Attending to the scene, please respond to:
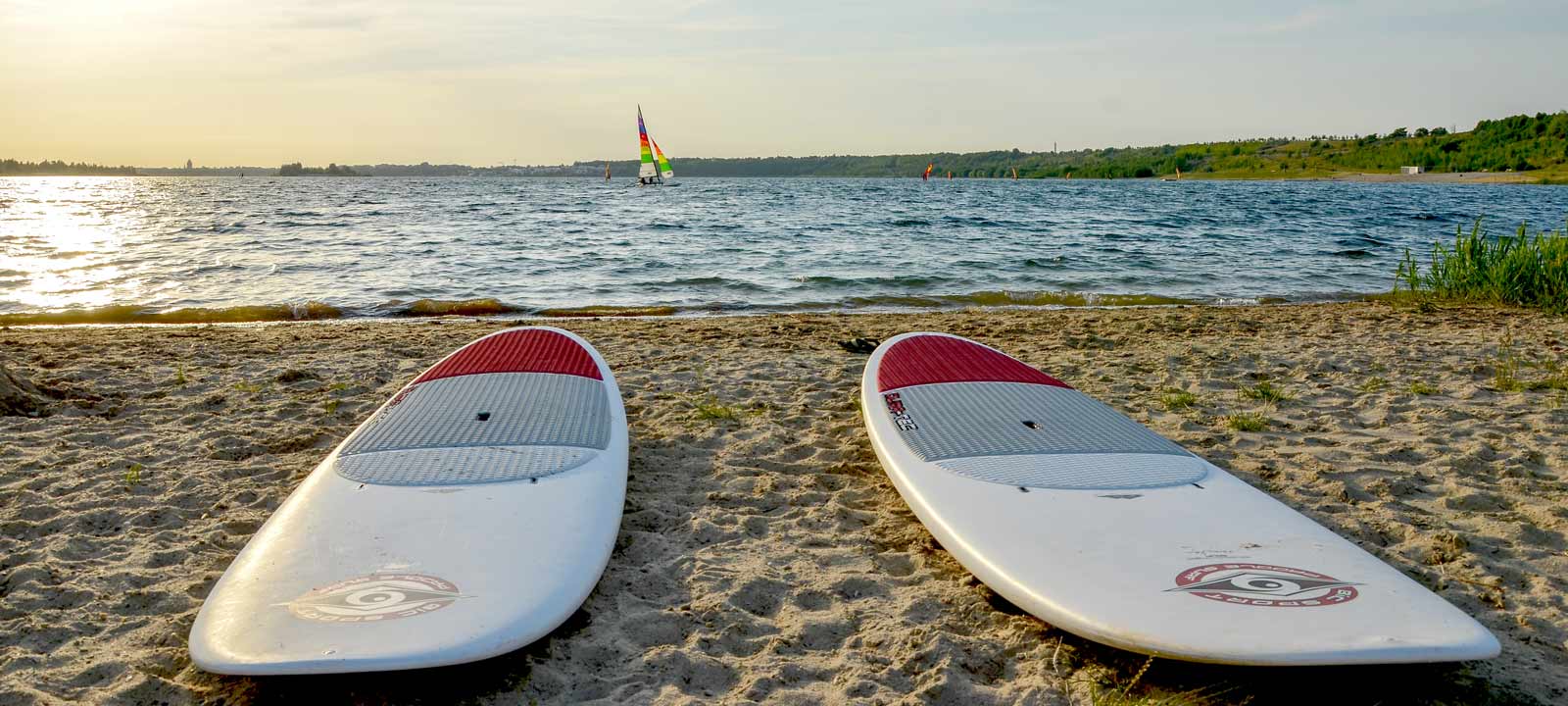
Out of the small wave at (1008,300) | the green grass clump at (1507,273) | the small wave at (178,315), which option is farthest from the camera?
the small wave at (1008,300)

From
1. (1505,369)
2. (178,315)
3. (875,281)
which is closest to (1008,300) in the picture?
(875,281)

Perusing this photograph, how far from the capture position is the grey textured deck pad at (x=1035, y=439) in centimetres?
279

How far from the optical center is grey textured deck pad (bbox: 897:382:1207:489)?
2795mm

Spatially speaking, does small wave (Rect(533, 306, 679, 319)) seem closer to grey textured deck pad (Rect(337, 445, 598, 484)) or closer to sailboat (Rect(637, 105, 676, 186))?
grey textured deck pad (Rect(337, 445, 598, 484))

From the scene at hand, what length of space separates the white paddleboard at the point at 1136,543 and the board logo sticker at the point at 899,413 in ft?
0.04

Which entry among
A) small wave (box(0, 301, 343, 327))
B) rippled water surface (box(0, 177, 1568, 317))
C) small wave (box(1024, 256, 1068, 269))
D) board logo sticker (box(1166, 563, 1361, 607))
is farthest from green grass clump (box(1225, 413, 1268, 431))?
small wave (box(1024, 256, 1068, 269))

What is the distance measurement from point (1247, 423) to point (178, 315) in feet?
25.9

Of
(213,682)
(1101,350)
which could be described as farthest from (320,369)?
(1101,350)

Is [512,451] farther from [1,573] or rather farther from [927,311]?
[927,311]

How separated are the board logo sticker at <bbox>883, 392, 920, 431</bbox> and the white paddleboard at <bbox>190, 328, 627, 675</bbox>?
3.30 feet

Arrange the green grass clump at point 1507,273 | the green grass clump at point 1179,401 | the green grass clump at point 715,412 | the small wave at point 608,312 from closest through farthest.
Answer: the green grass clump at point 715,412 < the green grass clump at point 1179,401 < the green grass clump at point 1507,273 < the small wave at point 608,312

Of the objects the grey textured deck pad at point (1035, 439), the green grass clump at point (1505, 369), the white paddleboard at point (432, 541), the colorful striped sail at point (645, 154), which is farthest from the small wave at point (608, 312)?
the colorful striped sail at point (645, 154)

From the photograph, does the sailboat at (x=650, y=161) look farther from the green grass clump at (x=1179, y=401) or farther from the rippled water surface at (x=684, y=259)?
the green grass clump at (x=1179, y=401)

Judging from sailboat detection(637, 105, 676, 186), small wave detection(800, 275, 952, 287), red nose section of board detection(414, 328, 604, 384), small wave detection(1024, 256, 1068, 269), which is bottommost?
small wave detection(800, 275, 952, 287)
